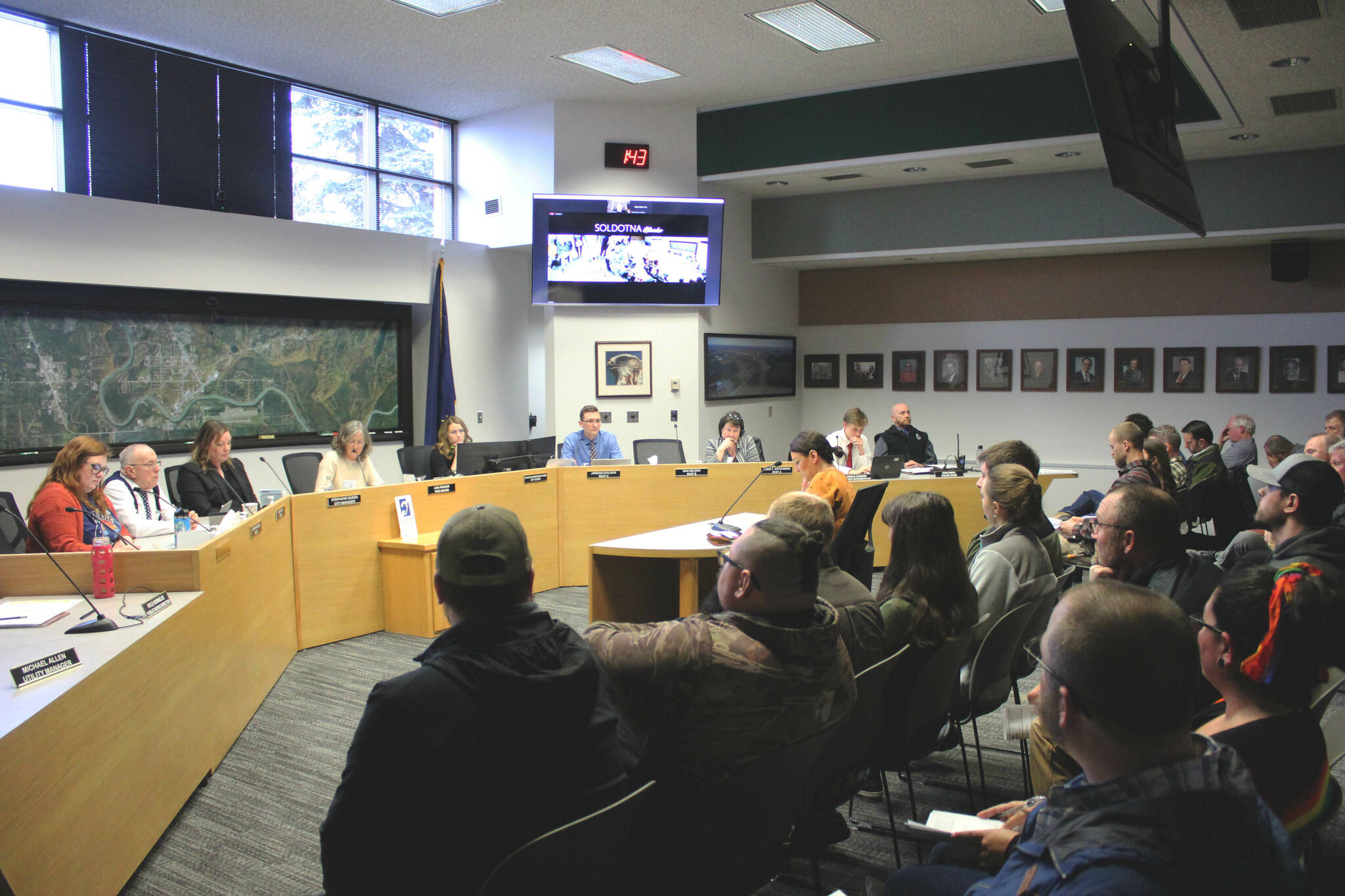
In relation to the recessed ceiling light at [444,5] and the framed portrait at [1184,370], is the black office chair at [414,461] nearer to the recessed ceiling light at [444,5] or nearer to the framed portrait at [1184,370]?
the recessed ceiling light at [444,5]

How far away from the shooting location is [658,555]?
4.61 meters

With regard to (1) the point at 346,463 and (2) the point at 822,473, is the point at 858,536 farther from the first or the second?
(1) the point at 346,463

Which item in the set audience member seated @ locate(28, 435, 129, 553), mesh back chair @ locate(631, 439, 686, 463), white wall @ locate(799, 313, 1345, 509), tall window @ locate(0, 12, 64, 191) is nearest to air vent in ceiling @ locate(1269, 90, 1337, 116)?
white wall @ locate(799, 313, 1345, 509)

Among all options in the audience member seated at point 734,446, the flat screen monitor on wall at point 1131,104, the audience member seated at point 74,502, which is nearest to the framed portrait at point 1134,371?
the audience member seated at point 734,446

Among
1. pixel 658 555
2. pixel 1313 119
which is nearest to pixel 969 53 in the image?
pixel 1313 119

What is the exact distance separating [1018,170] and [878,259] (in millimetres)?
1757

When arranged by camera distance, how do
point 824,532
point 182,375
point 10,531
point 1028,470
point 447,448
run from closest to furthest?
point 824,532, point 1028,470, point 10,531, point 447,448, point 182,375

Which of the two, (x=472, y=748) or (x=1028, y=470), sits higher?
(x=1028, y=470)

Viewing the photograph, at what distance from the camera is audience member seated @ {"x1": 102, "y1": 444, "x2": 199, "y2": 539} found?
438cm

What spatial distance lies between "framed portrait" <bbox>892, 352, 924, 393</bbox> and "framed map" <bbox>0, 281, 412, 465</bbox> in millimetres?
5327

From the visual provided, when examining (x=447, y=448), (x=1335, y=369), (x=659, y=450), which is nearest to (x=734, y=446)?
(x=659, y=450)

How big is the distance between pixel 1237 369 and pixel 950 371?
106 inches

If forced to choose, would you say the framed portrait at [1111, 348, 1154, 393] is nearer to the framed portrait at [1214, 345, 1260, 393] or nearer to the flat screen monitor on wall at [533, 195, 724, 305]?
the framed portrait at [1214, 345, 1260, 393]

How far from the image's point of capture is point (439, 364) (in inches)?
337
